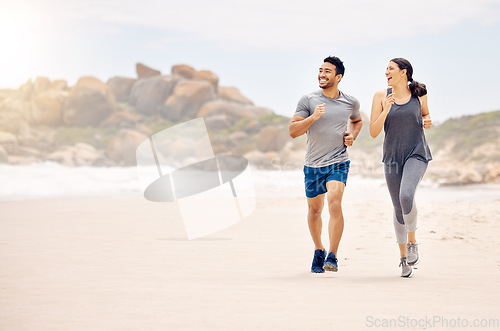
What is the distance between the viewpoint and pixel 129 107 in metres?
87.8

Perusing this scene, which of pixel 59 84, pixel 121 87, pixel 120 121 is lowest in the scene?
pixel 120 121

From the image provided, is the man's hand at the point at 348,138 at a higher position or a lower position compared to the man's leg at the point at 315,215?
higher

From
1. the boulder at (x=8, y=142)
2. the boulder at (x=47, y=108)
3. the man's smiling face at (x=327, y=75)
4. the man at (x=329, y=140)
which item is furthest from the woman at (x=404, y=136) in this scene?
the boulder at (x=47, y=108)

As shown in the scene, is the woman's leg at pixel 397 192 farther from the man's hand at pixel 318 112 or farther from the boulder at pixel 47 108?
the boulder at pixel 47 108

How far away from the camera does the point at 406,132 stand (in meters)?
5.46

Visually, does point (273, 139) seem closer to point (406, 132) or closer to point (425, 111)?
point (425, 111)

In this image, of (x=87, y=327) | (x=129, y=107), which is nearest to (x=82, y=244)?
(x=87, y=327)

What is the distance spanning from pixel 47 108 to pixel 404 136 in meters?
79.7

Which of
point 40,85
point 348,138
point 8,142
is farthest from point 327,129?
point 40,85

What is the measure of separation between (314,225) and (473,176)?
25827mm

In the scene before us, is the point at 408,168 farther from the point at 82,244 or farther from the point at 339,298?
the point at 82,244

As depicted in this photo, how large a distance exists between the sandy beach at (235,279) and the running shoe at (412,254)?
14 cm

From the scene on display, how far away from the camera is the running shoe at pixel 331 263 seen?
559cm

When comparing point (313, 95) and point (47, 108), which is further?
point (47, 108)
